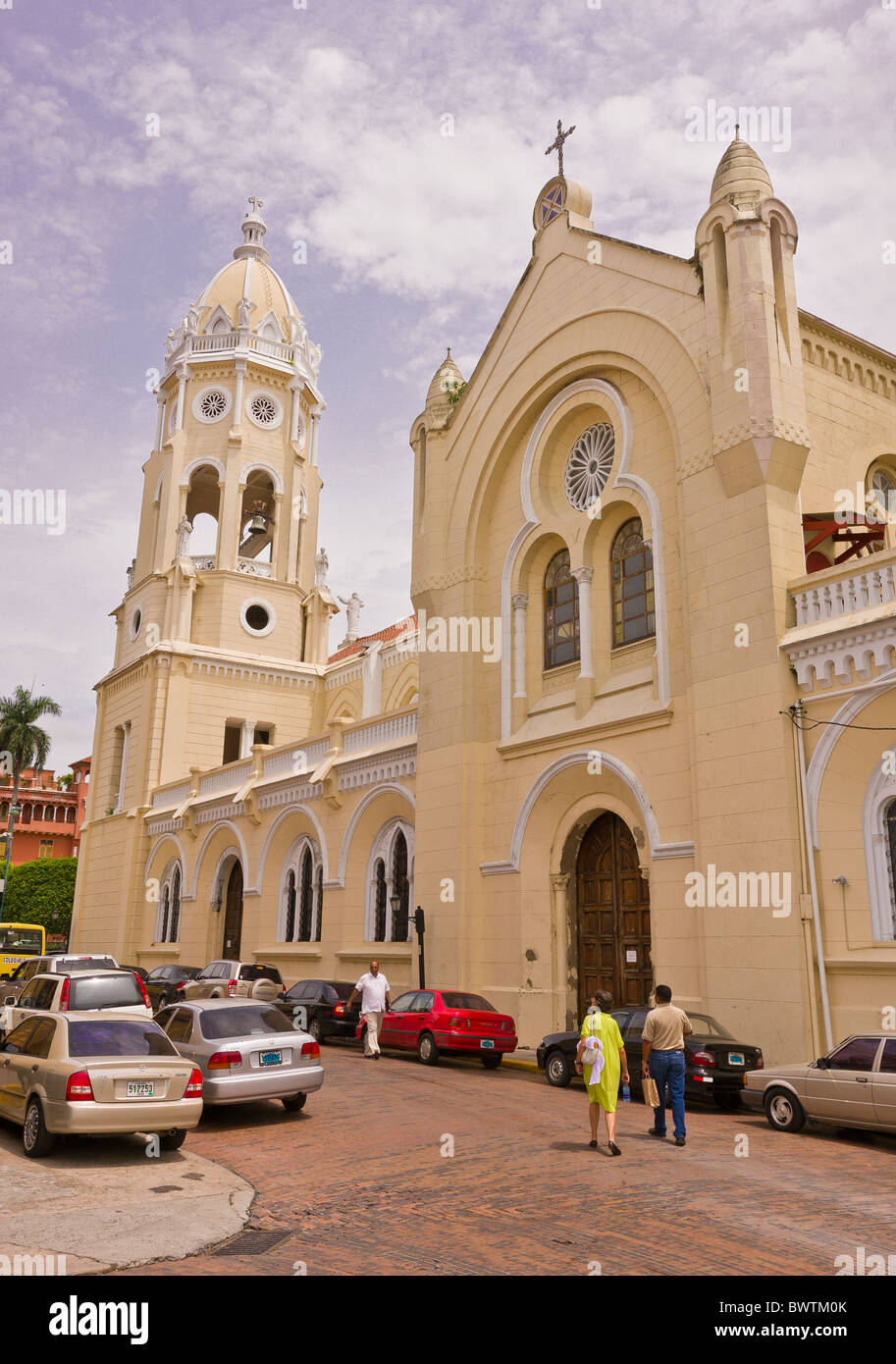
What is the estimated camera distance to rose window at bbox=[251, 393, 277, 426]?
4453 centimetres

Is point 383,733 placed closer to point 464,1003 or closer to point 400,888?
point 400,888

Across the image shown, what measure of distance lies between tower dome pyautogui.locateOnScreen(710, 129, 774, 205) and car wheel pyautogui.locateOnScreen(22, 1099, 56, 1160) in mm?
17199

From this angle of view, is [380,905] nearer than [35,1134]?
No

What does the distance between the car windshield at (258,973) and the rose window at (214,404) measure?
27035mm

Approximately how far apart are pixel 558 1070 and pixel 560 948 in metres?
5.23

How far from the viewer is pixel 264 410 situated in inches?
1764

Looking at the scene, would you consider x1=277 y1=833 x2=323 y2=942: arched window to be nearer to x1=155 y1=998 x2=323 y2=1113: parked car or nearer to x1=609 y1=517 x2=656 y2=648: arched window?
x1=609 y1=517 x2=656 y2=648: arched window

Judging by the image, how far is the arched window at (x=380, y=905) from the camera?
2620 cm

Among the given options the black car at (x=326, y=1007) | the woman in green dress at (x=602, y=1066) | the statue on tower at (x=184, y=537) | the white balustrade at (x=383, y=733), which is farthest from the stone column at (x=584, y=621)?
the statue on tower at (x=184, y=537)

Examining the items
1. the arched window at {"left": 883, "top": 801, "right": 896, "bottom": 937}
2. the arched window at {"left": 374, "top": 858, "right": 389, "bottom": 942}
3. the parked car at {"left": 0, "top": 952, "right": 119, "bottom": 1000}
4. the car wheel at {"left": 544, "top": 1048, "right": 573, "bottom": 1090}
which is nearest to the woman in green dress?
the car wheel at {"left": 544, "top": 1048, "right": 573, "bottom": 1090}

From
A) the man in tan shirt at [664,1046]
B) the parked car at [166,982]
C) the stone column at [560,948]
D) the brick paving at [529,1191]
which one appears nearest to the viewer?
the brick paving at [529,1191]

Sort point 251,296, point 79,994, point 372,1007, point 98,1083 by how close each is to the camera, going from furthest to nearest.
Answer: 1. point 251,296
2. point 372,1007
3. point 79,994
4. point 98,1083

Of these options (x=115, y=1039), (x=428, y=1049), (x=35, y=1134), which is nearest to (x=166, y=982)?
(x=428, y=1049)

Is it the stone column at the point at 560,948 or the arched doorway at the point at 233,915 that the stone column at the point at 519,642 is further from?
the arched doorway at the point at 233,915
